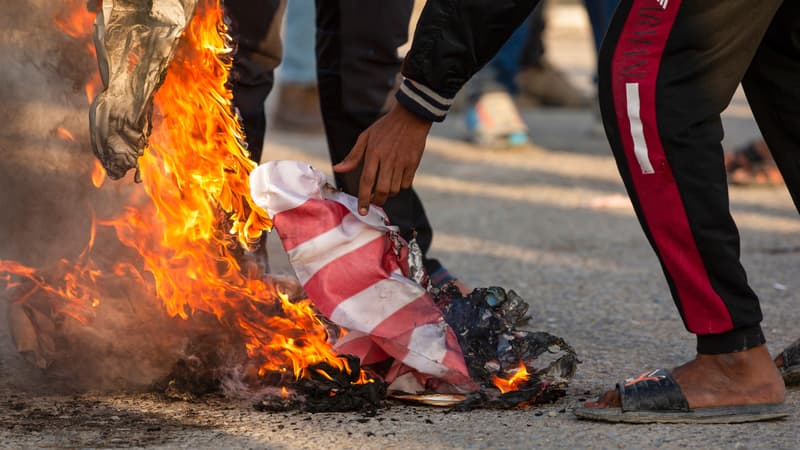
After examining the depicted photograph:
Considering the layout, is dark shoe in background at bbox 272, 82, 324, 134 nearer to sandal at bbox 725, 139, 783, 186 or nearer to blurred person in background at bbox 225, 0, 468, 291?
sandal at bbox 725, 139, 783, 186

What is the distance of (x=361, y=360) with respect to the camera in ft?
9.32

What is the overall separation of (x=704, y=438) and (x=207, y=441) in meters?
1.05

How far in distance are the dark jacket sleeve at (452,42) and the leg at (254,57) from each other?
1019mm

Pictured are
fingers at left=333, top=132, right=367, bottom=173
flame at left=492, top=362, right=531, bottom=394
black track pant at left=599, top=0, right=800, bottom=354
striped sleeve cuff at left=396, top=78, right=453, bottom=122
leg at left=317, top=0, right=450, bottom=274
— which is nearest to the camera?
black track pant at left=599, top=0, right=800, bottom=354

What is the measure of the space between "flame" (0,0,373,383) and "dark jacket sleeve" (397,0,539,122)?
1.86 feet

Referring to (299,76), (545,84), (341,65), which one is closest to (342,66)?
(341,65)

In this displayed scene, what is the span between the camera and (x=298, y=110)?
8250mm

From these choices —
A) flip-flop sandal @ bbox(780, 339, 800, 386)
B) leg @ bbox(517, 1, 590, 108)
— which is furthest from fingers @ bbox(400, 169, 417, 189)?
leg @ bbox(517, 1, 590, 108)

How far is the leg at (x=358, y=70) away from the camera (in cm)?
338

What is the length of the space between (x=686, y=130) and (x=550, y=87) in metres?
7.15

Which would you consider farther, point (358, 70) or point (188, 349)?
point (358, 70)

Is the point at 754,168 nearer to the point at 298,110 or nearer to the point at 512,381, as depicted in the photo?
the point at 298,110

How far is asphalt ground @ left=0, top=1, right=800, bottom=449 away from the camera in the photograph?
252cm

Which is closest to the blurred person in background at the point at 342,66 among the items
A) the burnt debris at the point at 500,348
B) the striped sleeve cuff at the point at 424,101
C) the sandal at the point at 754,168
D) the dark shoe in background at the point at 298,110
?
the burnt debris at the point at 500,348
